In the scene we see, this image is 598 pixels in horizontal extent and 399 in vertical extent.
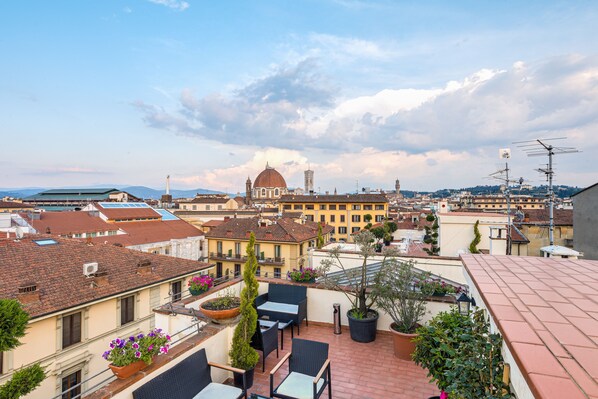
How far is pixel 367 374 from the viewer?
17.0 feet

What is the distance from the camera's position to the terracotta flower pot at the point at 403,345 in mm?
5555

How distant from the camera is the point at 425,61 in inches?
→ 495

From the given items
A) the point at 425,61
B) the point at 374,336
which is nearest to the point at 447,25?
the point at 425,61

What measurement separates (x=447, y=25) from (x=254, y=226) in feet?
72.4

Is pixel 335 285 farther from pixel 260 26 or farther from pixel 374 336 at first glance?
pixel 260 26

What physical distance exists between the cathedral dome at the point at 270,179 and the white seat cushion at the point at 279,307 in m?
81.9

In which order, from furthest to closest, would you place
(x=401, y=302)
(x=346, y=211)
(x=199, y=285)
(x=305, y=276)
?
(x=346, y=211), (x=305, y=276), (x=199, y=285), (x=401, y=302)

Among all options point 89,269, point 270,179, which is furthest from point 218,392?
point 270,179

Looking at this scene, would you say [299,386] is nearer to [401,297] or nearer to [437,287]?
[401,297]

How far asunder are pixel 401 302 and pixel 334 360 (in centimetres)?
172

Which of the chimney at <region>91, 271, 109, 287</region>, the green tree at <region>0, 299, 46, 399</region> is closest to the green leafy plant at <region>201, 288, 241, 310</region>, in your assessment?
the green tree at <region>0, 299, 46, 399</region>

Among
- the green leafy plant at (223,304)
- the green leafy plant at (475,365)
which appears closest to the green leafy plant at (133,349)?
the green leafy plant at (223,304)

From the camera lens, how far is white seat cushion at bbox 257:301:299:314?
22.1 feet

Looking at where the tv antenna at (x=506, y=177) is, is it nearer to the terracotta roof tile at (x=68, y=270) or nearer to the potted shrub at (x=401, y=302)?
the potted shrub at (x=401, y=302)
